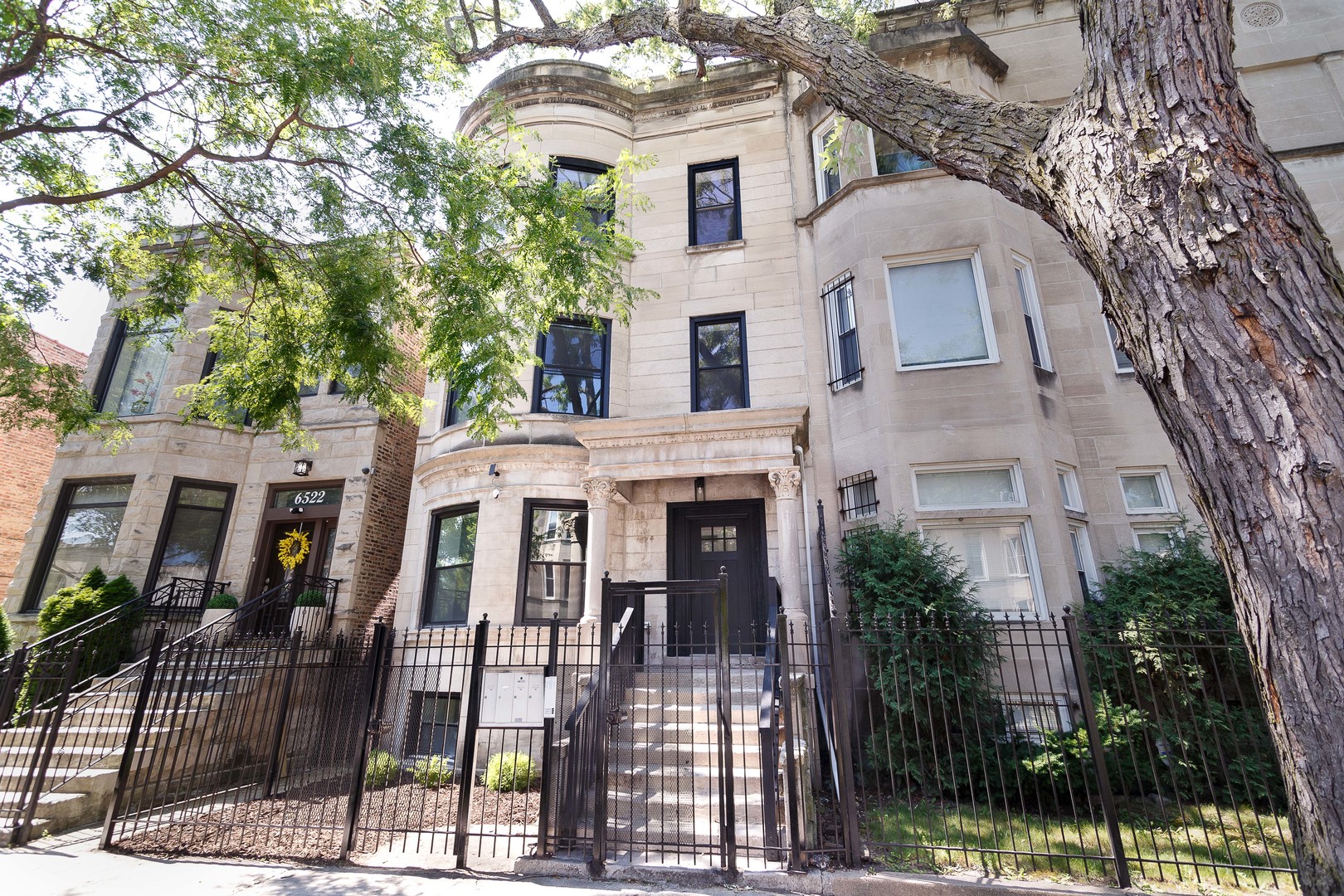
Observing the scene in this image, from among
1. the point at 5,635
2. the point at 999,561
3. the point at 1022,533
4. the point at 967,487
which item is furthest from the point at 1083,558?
the point at 5,635

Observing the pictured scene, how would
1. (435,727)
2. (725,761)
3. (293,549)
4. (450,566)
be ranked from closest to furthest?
(725,761) < (435,727) < (450,566) < (293,549)

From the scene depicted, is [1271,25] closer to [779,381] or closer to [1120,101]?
[779,381]

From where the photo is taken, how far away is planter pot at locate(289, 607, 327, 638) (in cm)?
1147

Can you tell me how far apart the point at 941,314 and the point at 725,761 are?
7894 mm

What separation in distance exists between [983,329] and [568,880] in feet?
31.0

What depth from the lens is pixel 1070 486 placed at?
9.88m

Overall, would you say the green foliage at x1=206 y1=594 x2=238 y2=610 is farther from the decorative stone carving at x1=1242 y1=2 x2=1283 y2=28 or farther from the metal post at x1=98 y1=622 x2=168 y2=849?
the decorative stone carving at x1=1242 y1=2 x2=1283 y2=28

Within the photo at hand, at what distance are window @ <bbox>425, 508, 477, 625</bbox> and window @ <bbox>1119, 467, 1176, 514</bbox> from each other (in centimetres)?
1087

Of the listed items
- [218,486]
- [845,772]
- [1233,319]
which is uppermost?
[218,486]

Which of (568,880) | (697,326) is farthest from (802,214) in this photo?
(568,880)

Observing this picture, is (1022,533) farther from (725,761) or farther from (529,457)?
(529,457)

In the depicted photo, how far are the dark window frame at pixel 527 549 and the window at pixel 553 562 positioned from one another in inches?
0.6

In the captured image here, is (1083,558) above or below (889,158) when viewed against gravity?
below

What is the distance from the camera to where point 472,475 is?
11.3m
